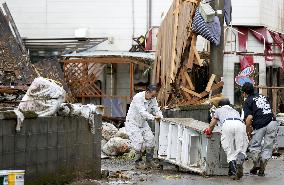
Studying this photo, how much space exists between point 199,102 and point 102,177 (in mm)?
8463

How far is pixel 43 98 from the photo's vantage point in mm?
10180

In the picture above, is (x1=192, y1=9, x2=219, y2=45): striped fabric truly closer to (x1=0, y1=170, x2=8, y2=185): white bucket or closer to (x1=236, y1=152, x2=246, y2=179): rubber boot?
(x1=236, y1=152, x2=246, y2=179): rubber boot

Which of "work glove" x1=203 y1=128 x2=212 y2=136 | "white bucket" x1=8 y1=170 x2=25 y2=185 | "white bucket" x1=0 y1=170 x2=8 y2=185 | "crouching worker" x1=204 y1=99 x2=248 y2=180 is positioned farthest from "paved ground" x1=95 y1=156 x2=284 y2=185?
"white bucket" x1=0 y1=170 x2=8 y2=185

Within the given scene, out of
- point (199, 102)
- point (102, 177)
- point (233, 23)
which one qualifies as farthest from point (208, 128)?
point (233, 23)

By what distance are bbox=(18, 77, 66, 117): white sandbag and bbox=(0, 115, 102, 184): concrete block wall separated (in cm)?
21

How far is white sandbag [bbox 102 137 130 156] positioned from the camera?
606 inches

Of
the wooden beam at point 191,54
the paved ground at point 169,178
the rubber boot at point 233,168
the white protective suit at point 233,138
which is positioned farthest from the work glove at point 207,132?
the wooden beam at point 191,54

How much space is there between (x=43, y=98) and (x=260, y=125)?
439 centimetres

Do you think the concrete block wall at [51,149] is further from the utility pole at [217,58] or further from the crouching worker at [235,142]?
the utility pole at [217,58]

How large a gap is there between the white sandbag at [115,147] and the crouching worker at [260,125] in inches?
143

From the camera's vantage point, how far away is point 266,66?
2559 cm

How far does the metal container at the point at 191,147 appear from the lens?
40.1ft

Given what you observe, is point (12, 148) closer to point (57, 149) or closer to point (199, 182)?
point (57, 149)

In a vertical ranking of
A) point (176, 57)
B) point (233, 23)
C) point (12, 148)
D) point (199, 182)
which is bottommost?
point (199, 182)
